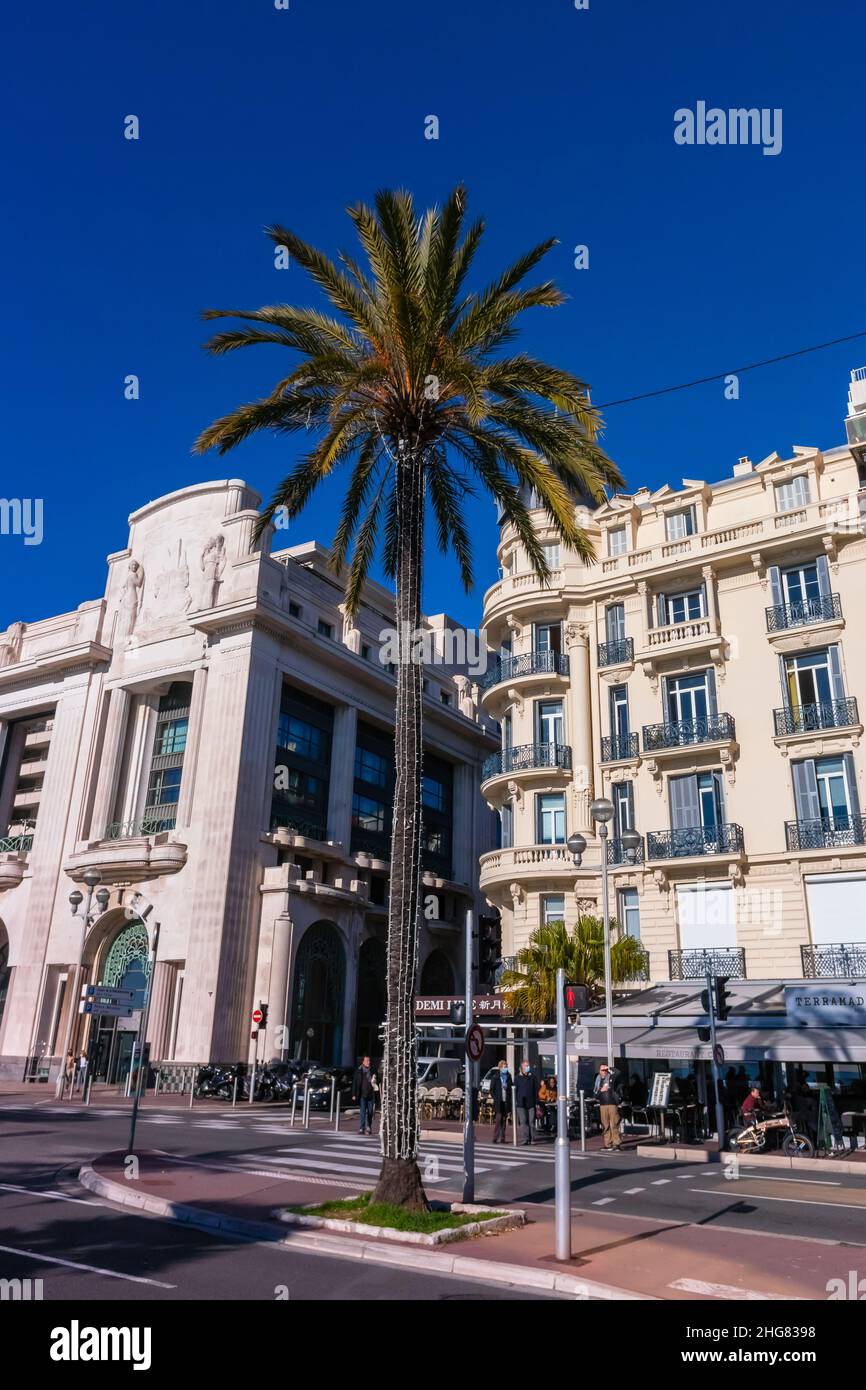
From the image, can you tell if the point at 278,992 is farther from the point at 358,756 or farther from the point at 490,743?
the point at 490,743

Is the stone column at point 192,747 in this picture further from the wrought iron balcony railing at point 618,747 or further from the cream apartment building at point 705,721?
the wrought iron balcony railing at point 618,747

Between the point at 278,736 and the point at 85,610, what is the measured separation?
532 inches

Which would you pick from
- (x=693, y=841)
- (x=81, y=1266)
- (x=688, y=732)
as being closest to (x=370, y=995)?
(x=693, y=841)

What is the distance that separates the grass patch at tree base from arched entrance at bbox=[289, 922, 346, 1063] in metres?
30.7

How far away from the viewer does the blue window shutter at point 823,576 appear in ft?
96.5

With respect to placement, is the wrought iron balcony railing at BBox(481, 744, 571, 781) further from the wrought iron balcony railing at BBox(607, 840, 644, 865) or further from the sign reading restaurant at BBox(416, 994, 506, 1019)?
the sign reading restaurant at BBox(416, 994, 506, 1019)

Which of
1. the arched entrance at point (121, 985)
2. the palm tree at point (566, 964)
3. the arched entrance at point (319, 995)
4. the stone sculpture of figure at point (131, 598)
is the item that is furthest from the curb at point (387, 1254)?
the stone sculpture of figure at point (131, 598)

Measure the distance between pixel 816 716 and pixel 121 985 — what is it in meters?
30.2

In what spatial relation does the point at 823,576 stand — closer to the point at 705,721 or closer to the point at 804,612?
the point at 804,612

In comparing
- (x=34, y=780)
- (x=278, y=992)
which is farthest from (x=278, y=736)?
(x=34, y=780)

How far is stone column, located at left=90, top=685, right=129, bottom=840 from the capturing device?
4559 centimetres

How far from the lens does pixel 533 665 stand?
112 feet

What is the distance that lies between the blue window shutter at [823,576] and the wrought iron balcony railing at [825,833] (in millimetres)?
6787

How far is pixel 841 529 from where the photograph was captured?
2894cm
